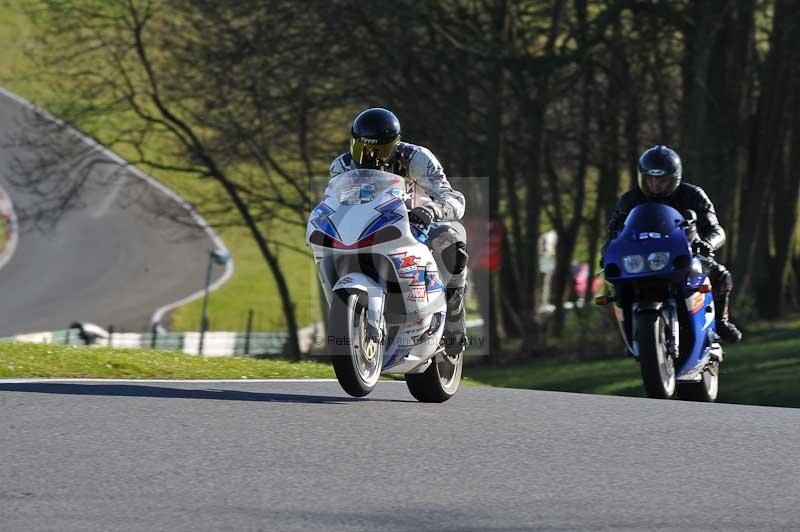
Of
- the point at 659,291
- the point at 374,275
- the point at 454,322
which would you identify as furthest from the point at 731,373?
the point at 374,275

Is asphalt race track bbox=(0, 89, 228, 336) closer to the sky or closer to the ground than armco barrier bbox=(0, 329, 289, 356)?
closer to the sky

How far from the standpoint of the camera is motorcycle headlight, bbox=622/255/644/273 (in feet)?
37.9

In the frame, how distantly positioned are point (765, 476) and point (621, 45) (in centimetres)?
1973

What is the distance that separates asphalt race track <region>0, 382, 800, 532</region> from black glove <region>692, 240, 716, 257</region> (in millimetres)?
2039

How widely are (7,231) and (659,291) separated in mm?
46391

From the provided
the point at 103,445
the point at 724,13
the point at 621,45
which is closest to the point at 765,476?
the point at 103,445

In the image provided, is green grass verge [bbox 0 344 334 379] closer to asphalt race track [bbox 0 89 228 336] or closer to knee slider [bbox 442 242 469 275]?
knee slider [bbox 442 242 469 275]

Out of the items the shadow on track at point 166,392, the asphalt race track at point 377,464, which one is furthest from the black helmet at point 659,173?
the shadow on track at point 166,392

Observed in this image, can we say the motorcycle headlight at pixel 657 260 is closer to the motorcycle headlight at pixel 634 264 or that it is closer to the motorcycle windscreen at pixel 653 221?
the motorcycle headlight at pixel 634 264

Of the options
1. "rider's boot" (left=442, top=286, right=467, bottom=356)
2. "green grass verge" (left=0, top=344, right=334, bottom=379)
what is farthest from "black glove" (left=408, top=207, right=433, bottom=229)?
"green grass verge" (left=0, top=344, right=334, bottom=379)

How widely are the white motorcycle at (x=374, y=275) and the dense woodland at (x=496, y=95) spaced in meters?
14.9

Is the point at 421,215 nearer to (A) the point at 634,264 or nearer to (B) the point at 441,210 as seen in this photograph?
(B) the point at 441,210

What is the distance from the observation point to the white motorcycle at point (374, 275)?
9.15 meters

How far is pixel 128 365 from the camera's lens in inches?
480
